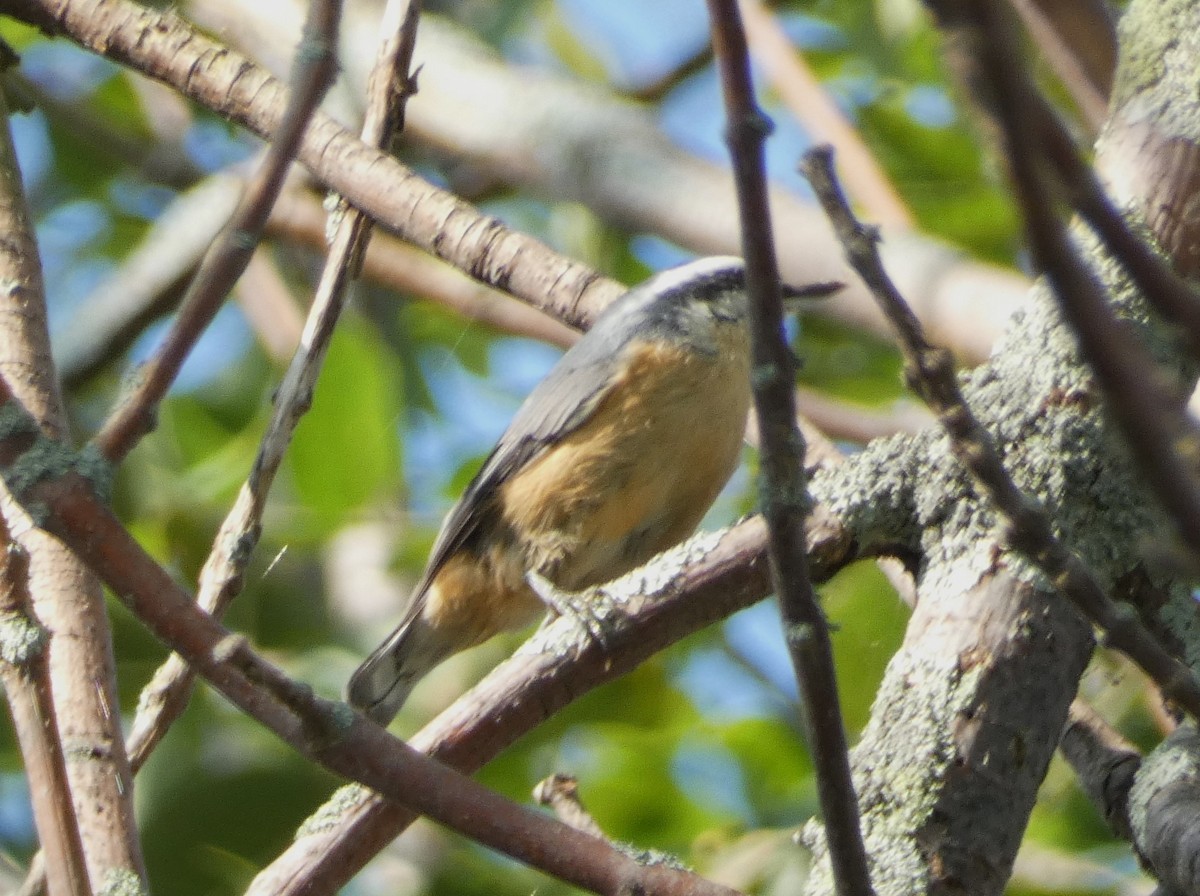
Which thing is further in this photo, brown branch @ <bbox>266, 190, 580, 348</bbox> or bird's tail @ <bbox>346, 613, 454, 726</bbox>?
brown branch @ <bbox>266, 190, 580, 348</bbox>

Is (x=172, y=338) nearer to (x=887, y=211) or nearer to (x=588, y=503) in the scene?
(x=588, y=503)

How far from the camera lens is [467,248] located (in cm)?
266

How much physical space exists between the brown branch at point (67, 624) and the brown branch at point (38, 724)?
2 cm

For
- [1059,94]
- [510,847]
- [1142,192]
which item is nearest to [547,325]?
[1059,94]

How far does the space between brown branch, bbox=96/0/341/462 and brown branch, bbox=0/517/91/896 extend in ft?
0.74

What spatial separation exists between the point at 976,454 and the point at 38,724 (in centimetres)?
100

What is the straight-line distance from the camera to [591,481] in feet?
10.3

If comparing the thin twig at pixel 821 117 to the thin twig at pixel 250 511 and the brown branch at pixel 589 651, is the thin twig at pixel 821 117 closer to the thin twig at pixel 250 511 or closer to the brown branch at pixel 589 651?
the thin twig at pixel 250 511

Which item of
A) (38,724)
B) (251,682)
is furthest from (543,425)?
(251,682)

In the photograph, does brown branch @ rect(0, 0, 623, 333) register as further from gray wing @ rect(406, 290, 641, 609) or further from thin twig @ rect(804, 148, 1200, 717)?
thin twig @ rect(804, 148, 1200, 717)

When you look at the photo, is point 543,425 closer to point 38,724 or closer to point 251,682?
point 38,724

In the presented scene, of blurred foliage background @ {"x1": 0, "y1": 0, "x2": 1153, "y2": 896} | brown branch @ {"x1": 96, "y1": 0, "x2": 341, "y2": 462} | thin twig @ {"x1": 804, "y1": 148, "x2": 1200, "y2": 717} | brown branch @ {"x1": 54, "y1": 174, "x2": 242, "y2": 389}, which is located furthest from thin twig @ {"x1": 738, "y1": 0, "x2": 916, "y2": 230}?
thin twig @ {"x1": 804, "y1": 148, "x2": 1200, "y2": 717}

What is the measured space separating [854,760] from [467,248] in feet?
4.43

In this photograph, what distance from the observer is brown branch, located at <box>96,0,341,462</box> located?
1.37 m
